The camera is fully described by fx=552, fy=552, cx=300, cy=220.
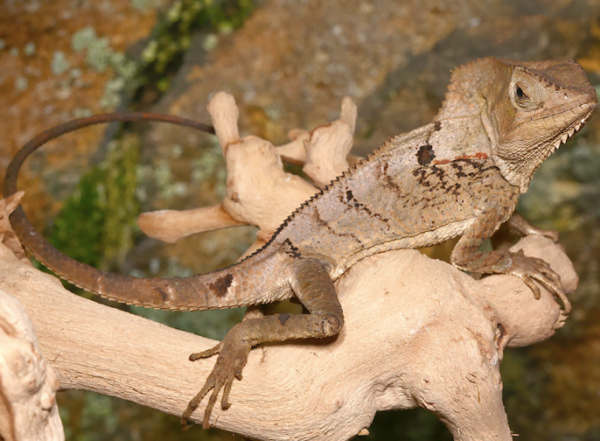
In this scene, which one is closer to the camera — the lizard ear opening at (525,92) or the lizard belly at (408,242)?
the lizard ear opening at (525,92)

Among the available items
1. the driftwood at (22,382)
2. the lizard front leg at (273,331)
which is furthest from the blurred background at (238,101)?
the driftwood at (22,382)

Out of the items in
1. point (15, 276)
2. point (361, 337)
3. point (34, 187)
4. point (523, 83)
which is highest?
point (523, 83)

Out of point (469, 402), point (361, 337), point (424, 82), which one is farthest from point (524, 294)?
point (424, 82)

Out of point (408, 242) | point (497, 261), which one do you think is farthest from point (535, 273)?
point (408, 242)

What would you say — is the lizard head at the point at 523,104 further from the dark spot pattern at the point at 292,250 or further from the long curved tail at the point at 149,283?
the long curved tail at the point at 149,283

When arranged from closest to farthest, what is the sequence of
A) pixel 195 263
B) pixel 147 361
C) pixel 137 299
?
pixel 147 361 → pixel 137 299 → pixel 195 263

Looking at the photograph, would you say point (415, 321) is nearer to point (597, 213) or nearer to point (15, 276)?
point (15, 276)

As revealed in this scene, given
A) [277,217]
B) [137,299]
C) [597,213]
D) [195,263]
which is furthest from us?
[195,263]

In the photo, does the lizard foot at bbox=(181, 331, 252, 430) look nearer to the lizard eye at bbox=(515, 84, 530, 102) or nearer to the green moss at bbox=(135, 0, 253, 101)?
the lizard eye at bbox=(515, 84, 530, 102)
